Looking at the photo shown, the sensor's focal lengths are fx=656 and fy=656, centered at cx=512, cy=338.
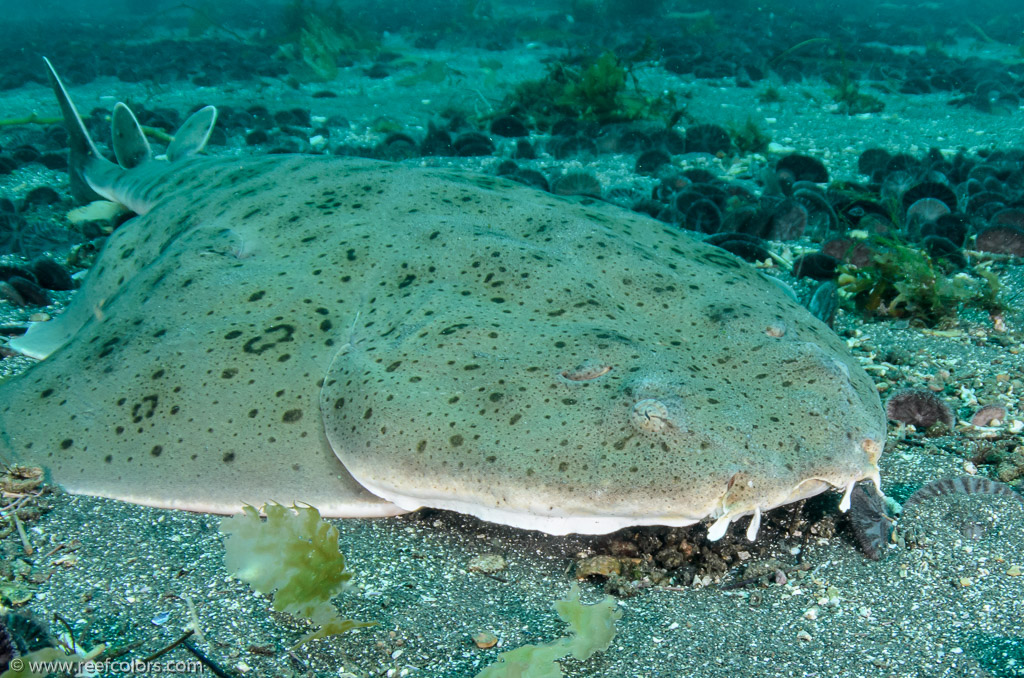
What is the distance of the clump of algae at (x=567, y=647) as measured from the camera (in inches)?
80.4

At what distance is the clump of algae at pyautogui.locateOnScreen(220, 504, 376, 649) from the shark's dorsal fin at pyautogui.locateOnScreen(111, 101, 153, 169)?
5984 millimetres

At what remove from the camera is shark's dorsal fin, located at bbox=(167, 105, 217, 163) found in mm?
7133

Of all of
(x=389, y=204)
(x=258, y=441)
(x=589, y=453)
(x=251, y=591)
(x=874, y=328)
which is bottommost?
(x=874, y=328)

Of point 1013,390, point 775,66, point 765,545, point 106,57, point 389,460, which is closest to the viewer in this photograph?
point 389,460

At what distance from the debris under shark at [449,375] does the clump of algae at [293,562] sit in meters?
0.34

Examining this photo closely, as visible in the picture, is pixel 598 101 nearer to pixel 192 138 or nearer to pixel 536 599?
pixel 192 138

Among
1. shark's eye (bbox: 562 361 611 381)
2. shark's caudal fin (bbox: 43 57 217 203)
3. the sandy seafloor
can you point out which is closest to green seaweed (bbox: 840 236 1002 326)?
the sandy seafloor

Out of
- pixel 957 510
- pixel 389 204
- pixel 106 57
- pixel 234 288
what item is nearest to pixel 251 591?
pixel 234 288

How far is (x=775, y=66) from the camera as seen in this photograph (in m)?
17.6

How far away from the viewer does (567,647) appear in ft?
7.13

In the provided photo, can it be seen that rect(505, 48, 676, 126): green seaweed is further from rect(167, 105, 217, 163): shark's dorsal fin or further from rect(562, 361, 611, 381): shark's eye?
rect(562, 361, 611, 381): shark's eye

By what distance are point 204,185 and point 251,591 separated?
3.84 meters

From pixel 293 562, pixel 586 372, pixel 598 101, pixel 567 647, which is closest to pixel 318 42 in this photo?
pixel 598 101

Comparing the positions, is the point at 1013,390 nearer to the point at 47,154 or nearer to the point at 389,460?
the point at 389,460
